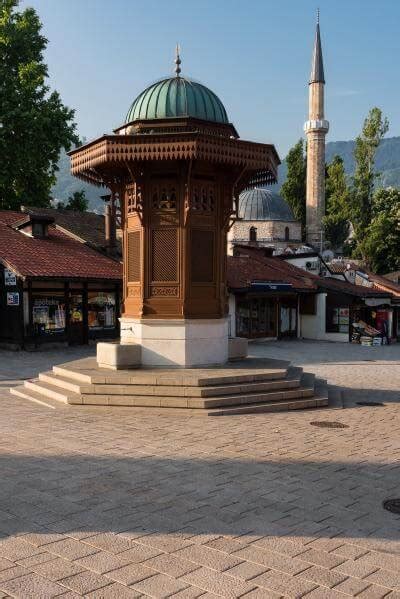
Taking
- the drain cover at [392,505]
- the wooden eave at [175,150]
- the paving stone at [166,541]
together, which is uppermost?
the wooden eave at [175,150]

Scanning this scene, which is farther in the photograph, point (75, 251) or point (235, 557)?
point (75, 251)

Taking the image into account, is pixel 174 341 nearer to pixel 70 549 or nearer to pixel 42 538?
pixel 42 538

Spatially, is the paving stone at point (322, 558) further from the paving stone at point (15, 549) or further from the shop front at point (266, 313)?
the shop front at point (266, 313)

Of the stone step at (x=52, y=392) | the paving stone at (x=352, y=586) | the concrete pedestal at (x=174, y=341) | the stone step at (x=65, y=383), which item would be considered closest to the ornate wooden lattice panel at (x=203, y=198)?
the concrete pedestal at (x=174, y=341)

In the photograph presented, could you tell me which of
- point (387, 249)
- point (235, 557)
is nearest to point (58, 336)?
point (235, 557)

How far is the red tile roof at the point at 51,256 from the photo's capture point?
22250 millimetres

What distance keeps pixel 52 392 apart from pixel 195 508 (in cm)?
654

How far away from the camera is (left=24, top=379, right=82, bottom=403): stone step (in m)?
10.8

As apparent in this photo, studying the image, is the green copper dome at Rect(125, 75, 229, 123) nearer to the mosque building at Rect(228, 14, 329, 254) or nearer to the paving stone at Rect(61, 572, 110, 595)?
the paving stone at Rect(61, 572, 110, 595)

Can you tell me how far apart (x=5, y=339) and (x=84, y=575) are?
65.2 feet

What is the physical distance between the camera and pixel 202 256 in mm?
12461

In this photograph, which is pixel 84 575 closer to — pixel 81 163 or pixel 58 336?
pixel 81 163

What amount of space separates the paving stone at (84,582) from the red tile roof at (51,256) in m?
18.2

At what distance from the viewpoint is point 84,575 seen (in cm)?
423
